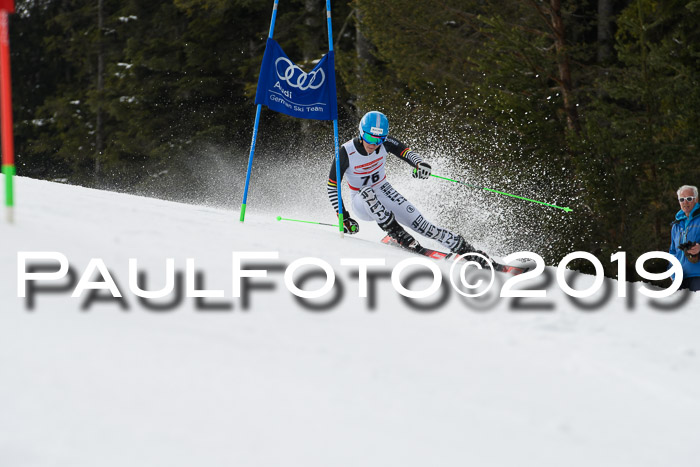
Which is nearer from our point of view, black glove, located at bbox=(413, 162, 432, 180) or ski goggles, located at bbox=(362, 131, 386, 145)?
ski goggles, located at bbox=(362, 131, 386, 145)

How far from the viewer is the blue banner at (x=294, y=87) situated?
7633 millimetres

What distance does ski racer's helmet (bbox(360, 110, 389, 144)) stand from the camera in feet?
25.7

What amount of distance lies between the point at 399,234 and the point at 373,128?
1155 mm

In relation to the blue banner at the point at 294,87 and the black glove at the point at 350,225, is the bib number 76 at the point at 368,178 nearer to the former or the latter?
the black glove at the point at 350,225

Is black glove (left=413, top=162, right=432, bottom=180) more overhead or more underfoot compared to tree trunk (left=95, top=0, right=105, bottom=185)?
more underfoot

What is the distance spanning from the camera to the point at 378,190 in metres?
8.22

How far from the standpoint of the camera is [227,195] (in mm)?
23078

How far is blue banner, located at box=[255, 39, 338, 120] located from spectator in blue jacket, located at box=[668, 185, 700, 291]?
3450 mm

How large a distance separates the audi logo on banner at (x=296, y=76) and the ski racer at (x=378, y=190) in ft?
2.09

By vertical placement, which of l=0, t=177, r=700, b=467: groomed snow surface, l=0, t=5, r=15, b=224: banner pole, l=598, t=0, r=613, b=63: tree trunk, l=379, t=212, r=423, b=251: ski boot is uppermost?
l=598, t=0, r=613, b=63: tree trunk

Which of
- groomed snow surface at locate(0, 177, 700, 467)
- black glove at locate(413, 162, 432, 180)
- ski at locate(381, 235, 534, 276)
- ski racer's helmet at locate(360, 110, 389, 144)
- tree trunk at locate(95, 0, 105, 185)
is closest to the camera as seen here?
groomed snow surface at locate(0, 177, 700, 467)

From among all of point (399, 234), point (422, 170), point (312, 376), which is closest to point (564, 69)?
point (422, 170)

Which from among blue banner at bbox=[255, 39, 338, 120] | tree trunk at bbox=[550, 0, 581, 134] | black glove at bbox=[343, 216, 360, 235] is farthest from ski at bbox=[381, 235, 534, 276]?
tree trunk at bbox=[550, 0, 581, 134]

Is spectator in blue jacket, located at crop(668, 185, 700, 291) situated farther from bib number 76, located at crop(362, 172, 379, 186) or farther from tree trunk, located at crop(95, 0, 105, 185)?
tree trunk, located at crop(95, 0, 105, 185)
